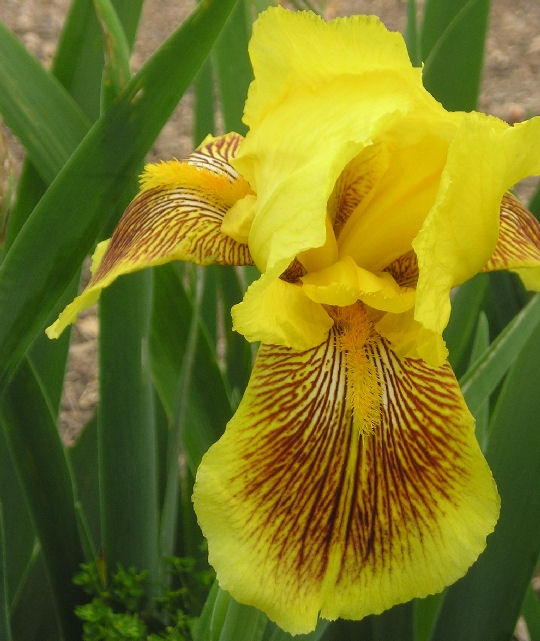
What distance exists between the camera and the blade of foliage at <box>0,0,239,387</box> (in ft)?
2.17

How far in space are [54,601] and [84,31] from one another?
700mm

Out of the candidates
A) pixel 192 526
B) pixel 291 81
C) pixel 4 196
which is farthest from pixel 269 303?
pixel 192 526

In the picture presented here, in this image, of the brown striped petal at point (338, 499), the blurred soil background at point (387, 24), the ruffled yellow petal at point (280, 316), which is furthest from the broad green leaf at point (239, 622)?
the blurred soil background at point (387, 24)

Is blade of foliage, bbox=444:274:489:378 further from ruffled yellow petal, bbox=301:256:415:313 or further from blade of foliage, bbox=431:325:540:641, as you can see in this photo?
ruffled yellow petal, bbox=301:256:415:313

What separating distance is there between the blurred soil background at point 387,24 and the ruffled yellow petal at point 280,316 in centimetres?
204

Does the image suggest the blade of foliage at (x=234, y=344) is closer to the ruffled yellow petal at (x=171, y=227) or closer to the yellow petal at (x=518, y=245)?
the ruffled yellow petal at (x=171, y=227)

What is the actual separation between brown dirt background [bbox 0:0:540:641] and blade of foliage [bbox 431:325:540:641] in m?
1.93

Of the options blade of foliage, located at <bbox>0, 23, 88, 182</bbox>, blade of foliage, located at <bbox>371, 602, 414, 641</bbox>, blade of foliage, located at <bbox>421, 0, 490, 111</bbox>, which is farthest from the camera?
blade of foliage, located at <bbox>421, 0, 490, 111</bbox>

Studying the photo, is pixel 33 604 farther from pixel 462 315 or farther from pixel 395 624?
pixel 462 315

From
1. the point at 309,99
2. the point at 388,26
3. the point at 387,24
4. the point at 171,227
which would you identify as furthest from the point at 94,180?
the point at 387,24

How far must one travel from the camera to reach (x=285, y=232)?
1.77 ft

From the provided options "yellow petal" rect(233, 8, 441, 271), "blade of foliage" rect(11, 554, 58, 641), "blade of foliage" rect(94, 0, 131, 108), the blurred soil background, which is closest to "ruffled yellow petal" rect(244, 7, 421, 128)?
"yellow petal" rect(233, 8, 441, 271)

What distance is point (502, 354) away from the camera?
82 cm

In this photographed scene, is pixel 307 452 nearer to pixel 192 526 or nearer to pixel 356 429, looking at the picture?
pixel 356 429
